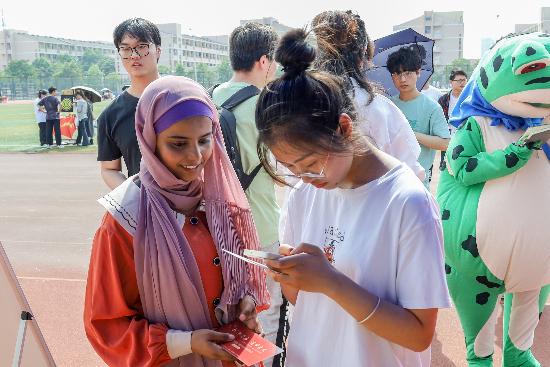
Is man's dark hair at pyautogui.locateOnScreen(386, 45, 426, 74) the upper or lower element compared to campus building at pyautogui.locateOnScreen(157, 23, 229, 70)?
lower

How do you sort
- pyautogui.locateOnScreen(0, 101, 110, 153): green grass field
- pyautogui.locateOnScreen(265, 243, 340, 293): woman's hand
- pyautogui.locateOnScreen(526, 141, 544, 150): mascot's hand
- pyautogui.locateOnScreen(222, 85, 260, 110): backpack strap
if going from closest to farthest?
1. pyautogui.locateOnScreen(265, 243, 340, 293): woman's hand
2. pyautogui.locateOnScreen(526, 141, 544, 150): mascot's hand
3. pyautogui.locateOnScreen(222, 85, 260, 110): backpack strap
4. pyautogui.locateOnScreen(0, 101, 110, 153): green grass field

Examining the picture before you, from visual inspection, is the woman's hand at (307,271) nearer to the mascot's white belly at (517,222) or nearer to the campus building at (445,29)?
the mascot's white belly at (517,222)

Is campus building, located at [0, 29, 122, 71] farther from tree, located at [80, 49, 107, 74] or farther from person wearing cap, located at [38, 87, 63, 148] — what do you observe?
person wearing cap, located at [38, 87, 63, 148]

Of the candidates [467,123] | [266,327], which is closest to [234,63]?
[467,123]

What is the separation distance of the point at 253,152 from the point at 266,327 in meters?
1.01

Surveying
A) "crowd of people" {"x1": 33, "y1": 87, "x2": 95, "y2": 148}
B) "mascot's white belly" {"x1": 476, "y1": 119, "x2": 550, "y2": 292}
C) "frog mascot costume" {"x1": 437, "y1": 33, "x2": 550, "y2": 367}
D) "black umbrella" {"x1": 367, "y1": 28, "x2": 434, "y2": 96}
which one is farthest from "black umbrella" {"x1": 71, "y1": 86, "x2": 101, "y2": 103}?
"mascot's white belly" {"x1": 476, "y1": 119, "x2": 550, "y2": 292}

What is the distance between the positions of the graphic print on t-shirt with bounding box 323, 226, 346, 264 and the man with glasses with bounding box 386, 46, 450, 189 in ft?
8.15

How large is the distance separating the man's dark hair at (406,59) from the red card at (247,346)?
2.60m

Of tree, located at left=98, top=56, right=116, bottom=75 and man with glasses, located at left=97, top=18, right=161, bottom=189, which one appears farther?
tree, located at left=98, top=56, right=116, bottom=75

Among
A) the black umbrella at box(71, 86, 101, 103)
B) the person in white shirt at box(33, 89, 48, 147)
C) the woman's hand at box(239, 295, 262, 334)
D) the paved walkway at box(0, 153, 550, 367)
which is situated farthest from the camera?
the black umbrella at box(71, 86, 101, 103)

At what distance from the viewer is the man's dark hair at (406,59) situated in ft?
12.4

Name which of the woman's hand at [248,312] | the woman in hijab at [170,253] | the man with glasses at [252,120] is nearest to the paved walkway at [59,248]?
the man with glasses at [252,120]

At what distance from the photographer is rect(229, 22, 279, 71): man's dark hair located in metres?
3.01

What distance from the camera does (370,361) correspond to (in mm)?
1395
